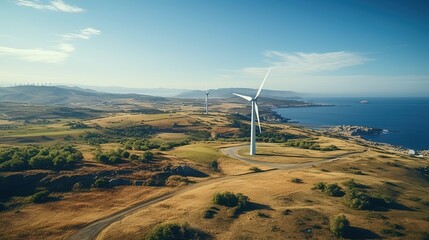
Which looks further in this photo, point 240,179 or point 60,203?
point 240,179

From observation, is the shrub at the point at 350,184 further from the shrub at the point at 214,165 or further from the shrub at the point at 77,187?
the shrub at the point at 77,187

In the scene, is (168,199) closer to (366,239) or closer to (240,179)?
(240,179)

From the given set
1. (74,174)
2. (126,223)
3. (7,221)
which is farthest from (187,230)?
(74,174)

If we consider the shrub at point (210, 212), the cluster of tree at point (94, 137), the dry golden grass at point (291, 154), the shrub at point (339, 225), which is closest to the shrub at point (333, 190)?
the shrub at point (339, 225)

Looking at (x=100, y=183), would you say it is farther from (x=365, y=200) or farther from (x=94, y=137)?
(x=94, y=137)

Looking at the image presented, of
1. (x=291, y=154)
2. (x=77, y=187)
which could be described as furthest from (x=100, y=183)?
(x=291, y=154)

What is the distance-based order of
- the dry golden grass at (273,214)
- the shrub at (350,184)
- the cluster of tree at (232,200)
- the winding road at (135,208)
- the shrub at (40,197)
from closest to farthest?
the winding road at (135,208), the dry golden grass at (273,214), the cluster of tree at (232,200), the shrub at (40,197), the shrub at (350,184)

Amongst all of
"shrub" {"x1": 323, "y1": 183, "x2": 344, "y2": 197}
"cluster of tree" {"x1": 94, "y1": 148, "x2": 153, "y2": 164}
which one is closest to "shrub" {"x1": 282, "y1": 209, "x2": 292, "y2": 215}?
"shrub" {"x1": 323, "y1": 183, "x2": 344, "y2": 197}
